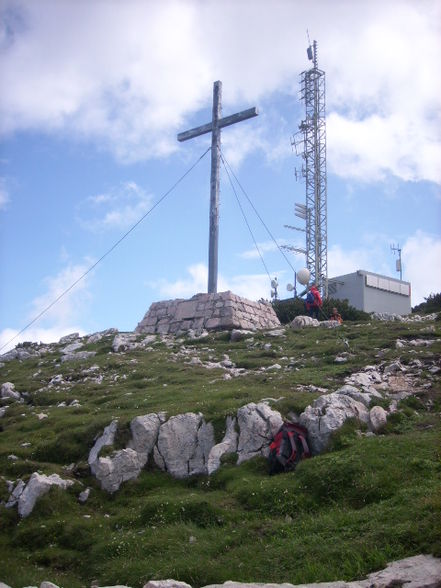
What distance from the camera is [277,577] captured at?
384 inches

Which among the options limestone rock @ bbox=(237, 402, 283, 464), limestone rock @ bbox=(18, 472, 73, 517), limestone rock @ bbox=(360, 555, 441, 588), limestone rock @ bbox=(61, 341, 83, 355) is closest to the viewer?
limestone rock @ bbox=(360, 555, 441, 588)

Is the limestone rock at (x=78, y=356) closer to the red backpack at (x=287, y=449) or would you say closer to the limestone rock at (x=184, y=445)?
the limestone rock at (x=184, y=445)

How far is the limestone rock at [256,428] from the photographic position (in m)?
14.6

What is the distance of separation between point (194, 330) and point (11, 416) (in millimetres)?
12139

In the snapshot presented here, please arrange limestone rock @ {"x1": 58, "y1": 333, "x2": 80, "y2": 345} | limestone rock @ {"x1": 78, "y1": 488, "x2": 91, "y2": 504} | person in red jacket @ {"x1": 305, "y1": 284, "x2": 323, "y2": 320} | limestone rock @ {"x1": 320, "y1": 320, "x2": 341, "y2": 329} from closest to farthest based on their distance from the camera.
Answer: limestone rock @ {"x1": 78, "y1": 488, "x2": 91, "y2": 504} < limestone rock @ {"x1": 320, "y1": 320, "x2": 341, "y2": 329} < person in red jacket @ {"x1": 305, "y1": 284, "x2": 323, "y2": 320} < limestone rock @ {"x1": 58, "y1": 333, "x2": 80, "y2": 345}

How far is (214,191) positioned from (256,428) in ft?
59.4

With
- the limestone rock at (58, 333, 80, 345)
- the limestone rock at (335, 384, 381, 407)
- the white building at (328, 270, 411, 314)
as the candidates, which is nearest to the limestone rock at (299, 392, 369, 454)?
the limestone rock at (335, 384, 381, 407)

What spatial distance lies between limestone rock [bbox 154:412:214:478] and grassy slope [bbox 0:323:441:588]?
0.29 meters

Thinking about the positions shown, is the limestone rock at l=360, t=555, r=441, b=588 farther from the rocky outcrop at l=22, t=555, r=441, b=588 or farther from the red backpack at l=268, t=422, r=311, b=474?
the red backpack at l=268, t=422, r=311, b=474

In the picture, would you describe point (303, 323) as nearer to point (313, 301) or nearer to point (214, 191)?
point (313, 301)

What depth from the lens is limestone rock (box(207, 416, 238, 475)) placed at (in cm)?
1447

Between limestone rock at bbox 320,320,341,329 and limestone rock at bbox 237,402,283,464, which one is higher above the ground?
limestone rock at bbox 320,320,341,329

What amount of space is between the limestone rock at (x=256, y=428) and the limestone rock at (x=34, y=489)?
377 centimetres

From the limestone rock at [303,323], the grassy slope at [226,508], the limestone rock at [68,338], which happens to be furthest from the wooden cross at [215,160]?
Answer: the grassy slope at [226,508]
